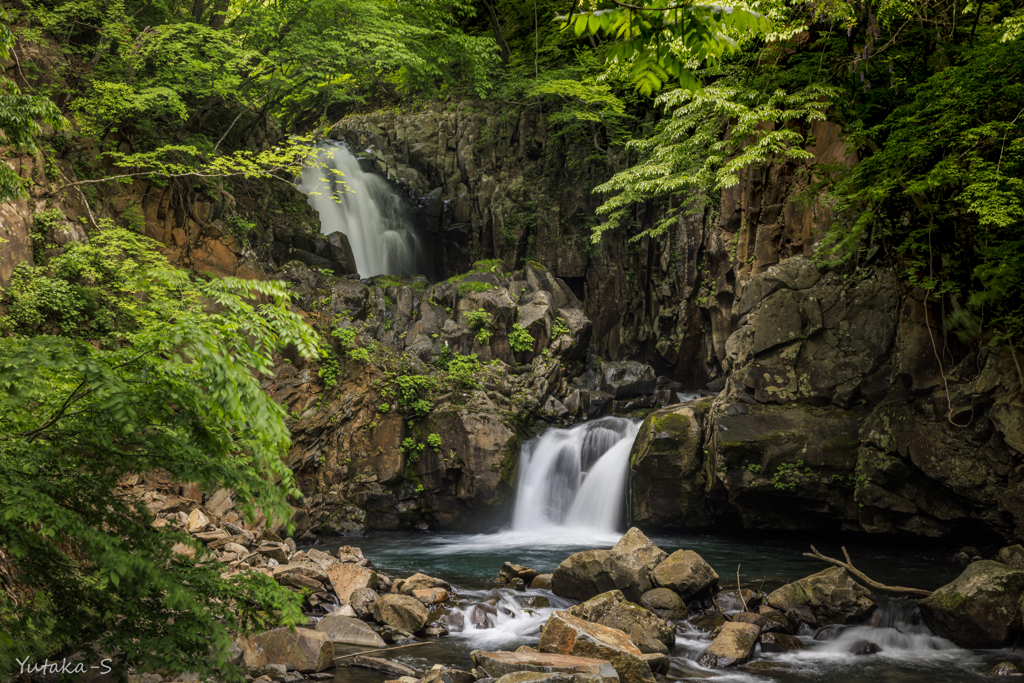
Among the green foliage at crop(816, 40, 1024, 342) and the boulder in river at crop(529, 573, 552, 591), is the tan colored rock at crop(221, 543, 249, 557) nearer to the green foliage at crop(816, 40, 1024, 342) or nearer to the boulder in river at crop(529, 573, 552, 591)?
the boulder in river at crop(529, 573, 552, 591)

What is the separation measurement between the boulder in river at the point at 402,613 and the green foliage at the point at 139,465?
4.71 meters

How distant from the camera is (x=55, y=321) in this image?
11.6 meters

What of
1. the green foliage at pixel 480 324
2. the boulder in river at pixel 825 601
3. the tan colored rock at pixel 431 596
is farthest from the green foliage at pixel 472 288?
the boulder in river at pixel 825 601

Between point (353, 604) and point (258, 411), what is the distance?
22.0 feet

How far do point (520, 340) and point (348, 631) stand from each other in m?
11.2

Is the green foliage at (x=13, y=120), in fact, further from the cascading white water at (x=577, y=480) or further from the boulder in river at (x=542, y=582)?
the cascading white water at (x=577, y=480)

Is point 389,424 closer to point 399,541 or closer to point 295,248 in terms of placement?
point 399,541

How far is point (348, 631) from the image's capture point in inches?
314

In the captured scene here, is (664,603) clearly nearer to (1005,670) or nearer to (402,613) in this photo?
(402,613)

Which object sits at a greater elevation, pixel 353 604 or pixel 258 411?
pixel 258 411

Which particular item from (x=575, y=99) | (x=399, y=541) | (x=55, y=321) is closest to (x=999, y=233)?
(x=399, y=541)

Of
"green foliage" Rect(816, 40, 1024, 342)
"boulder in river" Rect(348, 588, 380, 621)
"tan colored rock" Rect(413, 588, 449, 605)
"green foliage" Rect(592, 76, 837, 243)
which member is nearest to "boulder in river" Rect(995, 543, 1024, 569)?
"green foliage" Rect(816, 40, 1024, 342)

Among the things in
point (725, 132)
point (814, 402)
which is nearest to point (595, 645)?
point (814, 402)

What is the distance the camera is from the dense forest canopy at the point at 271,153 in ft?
10.7
